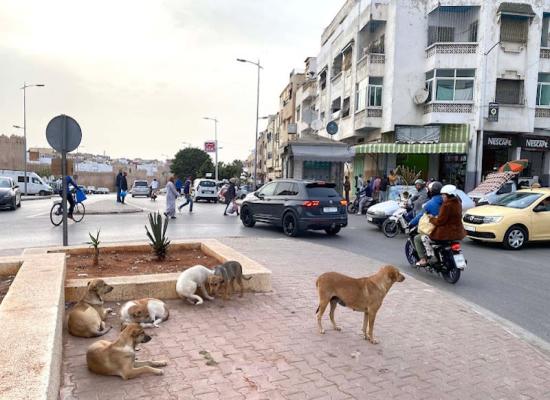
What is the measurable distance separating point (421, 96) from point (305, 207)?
17.5 metres

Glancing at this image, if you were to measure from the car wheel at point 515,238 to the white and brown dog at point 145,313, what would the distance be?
9.85m

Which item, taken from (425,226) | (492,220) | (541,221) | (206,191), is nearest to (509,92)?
(541,221)

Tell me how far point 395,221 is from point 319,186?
8.26ft

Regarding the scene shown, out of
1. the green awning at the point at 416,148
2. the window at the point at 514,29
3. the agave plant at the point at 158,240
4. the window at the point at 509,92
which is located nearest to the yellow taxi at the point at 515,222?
the agave plant at the point at 158,240

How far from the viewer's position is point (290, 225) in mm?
13312

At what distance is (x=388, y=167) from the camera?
28906mm

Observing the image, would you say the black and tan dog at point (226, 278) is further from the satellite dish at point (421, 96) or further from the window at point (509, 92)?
the window at point (509, 92)

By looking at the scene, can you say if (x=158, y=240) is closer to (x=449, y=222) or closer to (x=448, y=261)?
(x=449, y=222)

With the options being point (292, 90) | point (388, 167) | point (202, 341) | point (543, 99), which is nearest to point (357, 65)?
point (388, 167)

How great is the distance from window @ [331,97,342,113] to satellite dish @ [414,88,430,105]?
954cm

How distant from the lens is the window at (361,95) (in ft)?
96.9

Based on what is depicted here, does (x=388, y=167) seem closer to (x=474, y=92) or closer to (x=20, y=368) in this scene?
(x=474, y=92)

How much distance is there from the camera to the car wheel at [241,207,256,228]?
15.3m

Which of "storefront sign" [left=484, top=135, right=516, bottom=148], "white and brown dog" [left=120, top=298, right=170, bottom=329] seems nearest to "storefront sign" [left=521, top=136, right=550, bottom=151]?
"storefront sign" [left=484, top=135, right=516, bottom=148]
